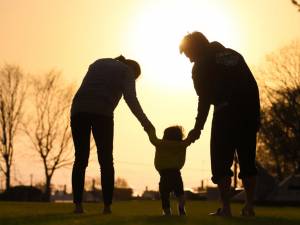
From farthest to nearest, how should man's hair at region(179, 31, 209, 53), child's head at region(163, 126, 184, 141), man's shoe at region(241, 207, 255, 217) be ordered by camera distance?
child's head at region(163, 126, 184, 141) < man's shoe at region(241, 207, 255, 217) < man's hair at region(179, 31, 209, 53)

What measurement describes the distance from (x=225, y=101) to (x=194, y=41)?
2.62ft

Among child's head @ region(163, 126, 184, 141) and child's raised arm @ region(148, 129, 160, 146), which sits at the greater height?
child's head @ region(163, 126, 184, 141)

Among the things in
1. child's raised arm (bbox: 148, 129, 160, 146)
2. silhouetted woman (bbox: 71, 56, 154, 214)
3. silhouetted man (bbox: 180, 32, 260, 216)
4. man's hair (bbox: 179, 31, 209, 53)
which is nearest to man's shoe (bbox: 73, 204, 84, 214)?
silhouetted woman (bbox: 71, 56, 154, 214)

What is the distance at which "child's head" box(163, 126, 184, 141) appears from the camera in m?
8.91

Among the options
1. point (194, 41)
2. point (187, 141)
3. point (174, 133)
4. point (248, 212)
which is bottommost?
point (248, 212)

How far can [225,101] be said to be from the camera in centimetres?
755

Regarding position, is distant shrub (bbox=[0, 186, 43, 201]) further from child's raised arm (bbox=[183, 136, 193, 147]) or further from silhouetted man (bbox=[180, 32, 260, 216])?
silhouetted man (bbox=[180, 32, 260, 216])

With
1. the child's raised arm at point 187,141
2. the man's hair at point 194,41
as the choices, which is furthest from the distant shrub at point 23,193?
the man's hair at point 194,41

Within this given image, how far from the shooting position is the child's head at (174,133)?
29.2 ft

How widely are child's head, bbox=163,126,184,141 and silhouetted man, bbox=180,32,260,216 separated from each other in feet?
3.95

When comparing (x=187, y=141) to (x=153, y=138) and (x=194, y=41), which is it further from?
(x=194, y=41)

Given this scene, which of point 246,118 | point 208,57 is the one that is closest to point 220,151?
point 246,118

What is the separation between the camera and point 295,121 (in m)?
49.8

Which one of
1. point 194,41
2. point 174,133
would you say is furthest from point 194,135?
point 194,41
